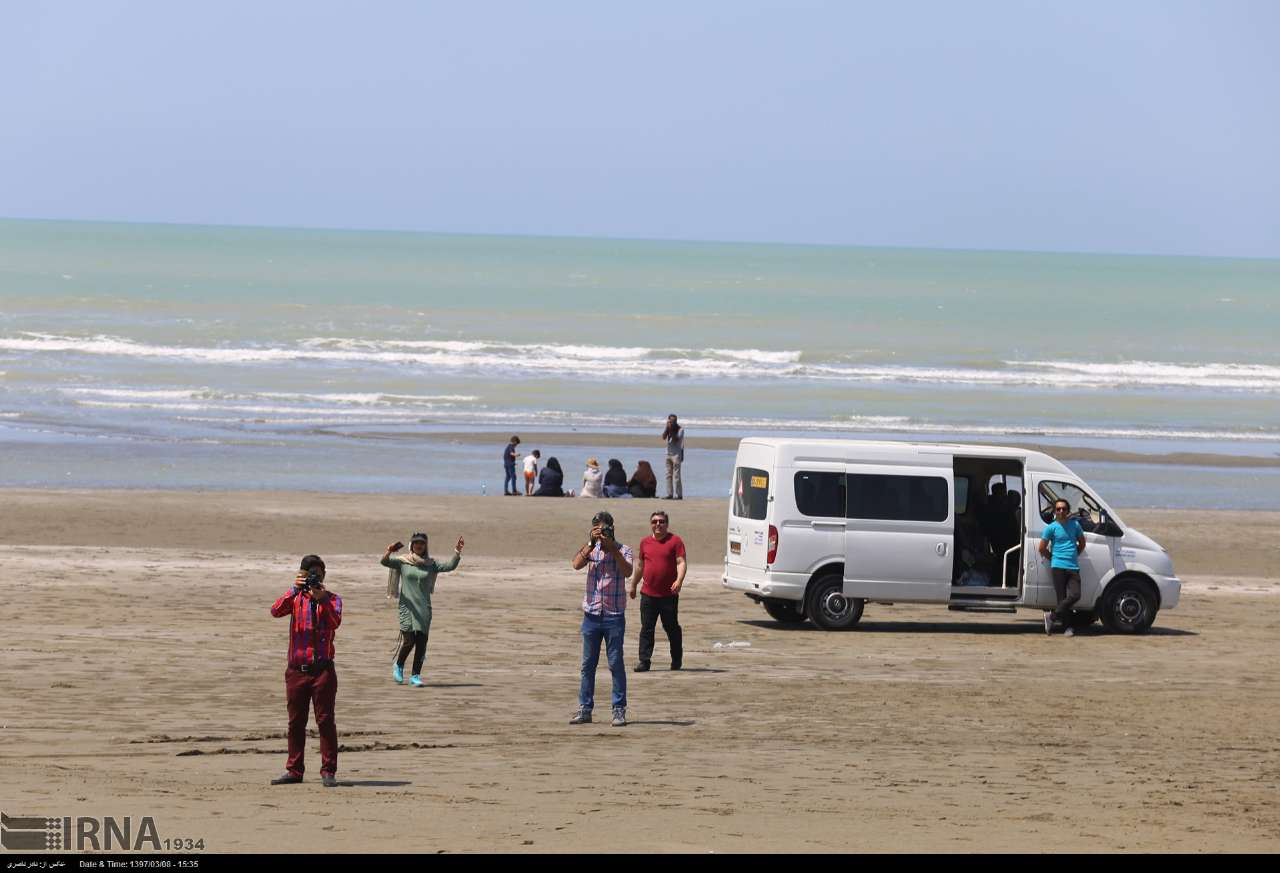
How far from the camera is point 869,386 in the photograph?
172 feet

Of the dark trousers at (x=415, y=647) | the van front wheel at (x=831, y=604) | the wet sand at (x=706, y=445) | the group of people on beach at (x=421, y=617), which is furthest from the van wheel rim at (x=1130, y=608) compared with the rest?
the wet sand at (x=706, y=445)

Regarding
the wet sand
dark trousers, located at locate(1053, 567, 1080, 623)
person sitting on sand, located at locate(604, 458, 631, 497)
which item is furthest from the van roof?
the wet sand

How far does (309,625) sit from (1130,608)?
11.5m

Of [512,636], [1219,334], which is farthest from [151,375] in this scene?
[1219,334]

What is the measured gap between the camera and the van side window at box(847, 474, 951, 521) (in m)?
17.8

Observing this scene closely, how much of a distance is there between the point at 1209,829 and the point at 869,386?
43.9 metres

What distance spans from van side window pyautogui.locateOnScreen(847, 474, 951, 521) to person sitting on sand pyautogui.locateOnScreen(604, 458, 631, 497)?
11.1 meters

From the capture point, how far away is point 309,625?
380 inches

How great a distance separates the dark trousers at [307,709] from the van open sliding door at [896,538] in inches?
359

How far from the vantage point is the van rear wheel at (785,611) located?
721 inches

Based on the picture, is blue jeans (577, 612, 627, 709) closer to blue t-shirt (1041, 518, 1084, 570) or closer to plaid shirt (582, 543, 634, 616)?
plaid shirt (582, 543, 634, 616)

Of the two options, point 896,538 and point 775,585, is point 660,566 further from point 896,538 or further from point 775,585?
point 896,538

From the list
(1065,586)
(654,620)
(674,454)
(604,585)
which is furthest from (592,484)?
(604,585)
